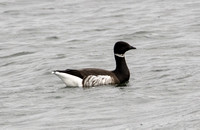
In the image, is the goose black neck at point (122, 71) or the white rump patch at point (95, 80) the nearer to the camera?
the white rump patch at point (95, 80)

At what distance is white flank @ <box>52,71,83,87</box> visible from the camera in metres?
17.0

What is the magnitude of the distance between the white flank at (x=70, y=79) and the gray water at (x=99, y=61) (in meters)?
0.22

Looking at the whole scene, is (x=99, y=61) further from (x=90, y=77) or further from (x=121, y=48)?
(x=90, y=77)

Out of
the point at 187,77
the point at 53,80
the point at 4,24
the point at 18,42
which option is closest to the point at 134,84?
the point at 187,77

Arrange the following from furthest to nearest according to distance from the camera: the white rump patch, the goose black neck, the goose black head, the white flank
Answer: the goose black head
the goose black neck
the white rump patch
the white flank

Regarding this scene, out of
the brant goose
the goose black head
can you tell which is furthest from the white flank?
the goose black head

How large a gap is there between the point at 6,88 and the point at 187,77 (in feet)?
13.8

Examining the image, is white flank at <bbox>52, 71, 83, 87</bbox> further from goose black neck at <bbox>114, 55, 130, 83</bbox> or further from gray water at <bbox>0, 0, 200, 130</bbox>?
goose black neck at <bbox>114, 55, 130, 83</bbox>

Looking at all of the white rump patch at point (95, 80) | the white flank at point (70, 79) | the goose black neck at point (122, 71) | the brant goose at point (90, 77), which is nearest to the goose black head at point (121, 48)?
the goose black neck at point (122, 71)

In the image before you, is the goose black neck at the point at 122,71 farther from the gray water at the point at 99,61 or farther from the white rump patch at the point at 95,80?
the white rump patch at the point at 95,80

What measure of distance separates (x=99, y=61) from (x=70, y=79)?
13.4 ft

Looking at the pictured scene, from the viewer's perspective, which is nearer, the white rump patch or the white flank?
the white flank

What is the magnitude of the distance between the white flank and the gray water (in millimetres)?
224

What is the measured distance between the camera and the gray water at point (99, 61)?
43.2 ft
